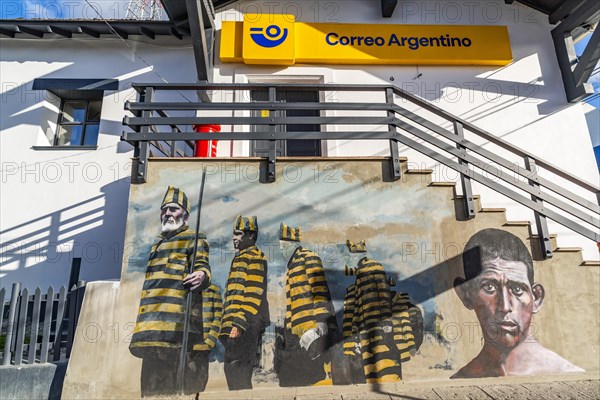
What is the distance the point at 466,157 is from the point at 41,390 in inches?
223

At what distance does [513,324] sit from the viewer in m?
4.23

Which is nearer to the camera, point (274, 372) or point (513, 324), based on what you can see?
point (274, 372)

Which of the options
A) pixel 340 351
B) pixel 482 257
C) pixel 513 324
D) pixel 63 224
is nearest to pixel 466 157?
pixel 482 257

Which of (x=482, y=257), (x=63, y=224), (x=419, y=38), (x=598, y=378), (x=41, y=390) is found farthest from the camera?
(x=419, y=38)

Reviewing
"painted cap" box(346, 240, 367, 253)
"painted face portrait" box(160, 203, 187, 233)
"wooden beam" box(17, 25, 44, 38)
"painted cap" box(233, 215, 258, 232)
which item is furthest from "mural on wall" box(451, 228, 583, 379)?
"wooden beam" box(17, 25, 44, 38)

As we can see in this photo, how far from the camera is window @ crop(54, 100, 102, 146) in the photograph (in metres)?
7.21

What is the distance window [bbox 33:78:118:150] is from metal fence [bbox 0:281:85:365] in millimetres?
3353

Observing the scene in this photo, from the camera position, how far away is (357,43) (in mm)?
7133

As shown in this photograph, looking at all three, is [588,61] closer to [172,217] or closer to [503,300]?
[503,300]

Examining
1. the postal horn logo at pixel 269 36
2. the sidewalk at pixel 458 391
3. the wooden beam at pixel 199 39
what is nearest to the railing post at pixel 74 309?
the sidewalk at pixel 458 391

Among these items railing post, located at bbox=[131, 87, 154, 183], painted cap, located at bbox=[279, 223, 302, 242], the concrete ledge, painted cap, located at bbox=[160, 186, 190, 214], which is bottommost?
the concrete ledge

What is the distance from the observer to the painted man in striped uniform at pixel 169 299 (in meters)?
3.91

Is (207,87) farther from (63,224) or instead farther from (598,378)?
(598,378)

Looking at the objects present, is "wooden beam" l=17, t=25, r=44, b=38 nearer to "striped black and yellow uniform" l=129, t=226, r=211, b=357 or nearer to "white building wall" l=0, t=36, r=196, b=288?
"white building wall" l=0, t=36, r=196, b=288
